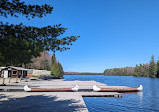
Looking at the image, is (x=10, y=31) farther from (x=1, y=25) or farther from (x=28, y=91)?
(x=28, y=91)

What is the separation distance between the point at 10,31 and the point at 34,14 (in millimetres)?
1274

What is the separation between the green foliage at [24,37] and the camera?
516cm

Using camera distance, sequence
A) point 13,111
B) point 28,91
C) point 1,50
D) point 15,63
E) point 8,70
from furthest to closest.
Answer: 1. point 8,70
2. point 28,91
3. point 13,111
4. point 15,63
5. point 1,50

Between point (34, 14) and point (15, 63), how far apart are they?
232 cm

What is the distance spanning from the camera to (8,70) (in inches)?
1870

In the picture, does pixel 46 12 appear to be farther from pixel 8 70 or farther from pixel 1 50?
pixel 8 70

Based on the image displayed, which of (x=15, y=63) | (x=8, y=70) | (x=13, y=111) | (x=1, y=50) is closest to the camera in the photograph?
(x=1, y=50)

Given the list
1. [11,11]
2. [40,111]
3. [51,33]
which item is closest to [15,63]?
[51,33]

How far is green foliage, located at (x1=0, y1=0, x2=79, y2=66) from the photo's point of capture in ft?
16.9

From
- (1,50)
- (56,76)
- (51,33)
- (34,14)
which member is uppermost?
(34,14)

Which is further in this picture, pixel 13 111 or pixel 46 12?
pixel 13 111

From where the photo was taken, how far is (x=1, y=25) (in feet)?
18.9

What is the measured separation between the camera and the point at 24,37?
6.03 meters

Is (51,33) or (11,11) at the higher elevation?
(11,11)
